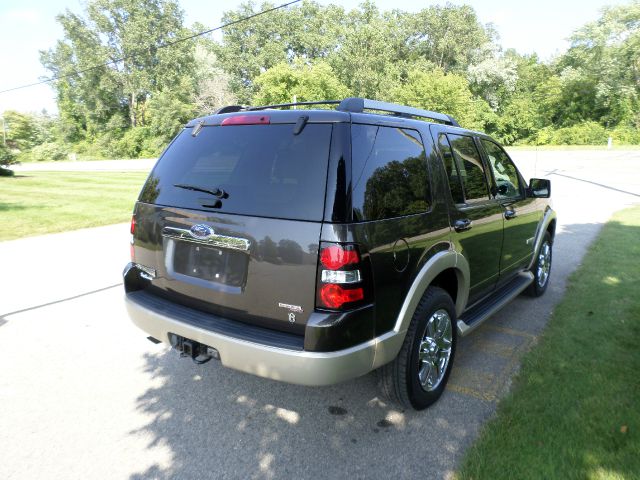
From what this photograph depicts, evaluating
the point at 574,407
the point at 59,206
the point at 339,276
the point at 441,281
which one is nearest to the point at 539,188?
the point at 441,281

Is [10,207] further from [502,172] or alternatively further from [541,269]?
[541,269]

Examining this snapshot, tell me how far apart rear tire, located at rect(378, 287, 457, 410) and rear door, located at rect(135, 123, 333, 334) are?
0.81 m

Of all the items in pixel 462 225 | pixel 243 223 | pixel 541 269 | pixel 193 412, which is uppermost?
pixel 243 223

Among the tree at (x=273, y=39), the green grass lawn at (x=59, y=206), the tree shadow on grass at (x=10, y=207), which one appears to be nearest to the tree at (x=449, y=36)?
the tree at (x=273, y=39)

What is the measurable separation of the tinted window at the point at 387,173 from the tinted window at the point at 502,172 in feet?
4.51

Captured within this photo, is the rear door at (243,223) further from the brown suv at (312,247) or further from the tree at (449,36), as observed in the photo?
the tree at (449,36)

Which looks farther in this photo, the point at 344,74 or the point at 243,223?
the point at 344,74

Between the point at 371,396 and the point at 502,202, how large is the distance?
2.08 meters

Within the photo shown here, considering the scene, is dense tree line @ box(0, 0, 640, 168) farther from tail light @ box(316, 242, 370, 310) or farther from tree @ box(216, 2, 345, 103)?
tail light @ box(316, 242, 370, 310)

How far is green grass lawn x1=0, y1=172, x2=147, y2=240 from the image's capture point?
31.8ft

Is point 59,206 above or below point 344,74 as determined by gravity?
below

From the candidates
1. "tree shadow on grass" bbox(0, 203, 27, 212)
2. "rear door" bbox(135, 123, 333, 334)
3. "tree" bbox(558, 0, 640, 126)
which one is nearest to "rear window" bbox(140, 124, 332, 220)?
"rear door" bbox(135, 123, 333, 334)

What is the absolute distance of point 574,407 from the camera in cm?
290

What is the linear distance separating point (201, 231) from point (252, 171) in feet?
1.53
